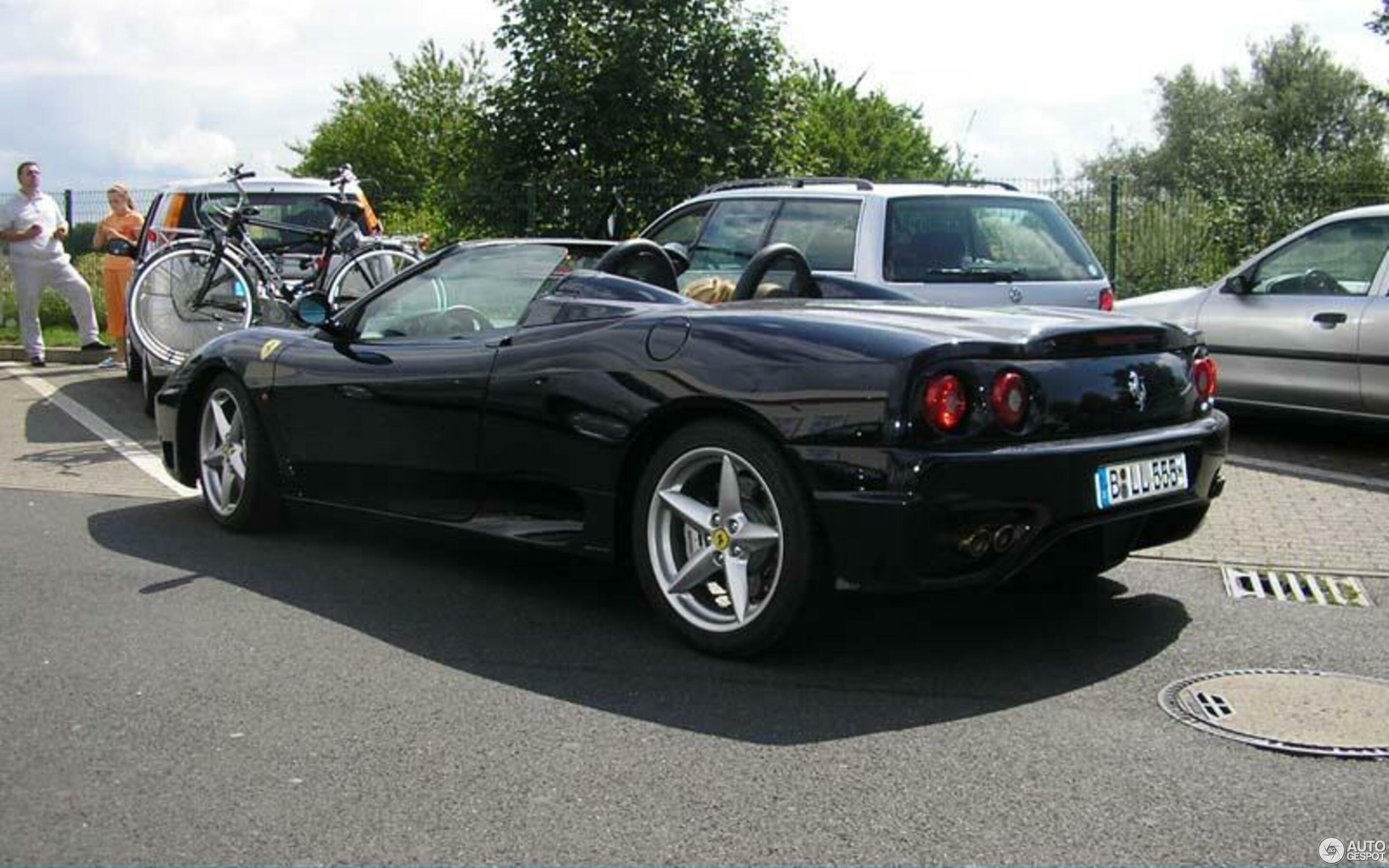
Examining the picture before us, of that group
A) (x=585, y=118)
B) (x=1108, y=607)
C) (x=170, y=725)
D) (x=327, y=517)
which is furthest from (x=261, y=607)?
(x=585, y=118)

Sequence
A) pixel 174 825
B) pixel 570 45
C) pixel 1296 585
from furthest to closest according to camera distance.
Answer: pixel 570 45 < pixel 1296 585 < pixel 174 825

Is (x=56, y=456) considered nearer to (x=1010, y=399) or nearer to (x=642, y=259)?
(x=642, y=259)

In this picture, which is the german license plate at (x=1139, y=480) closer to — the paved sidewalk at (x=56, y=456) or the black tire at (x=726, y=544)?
the black tire at (x=726, y=544)

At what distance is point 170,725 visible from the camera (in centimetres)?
425

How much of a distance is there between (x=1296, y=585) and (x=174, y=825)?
14.0ft

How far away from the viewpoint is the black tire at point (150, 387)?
11.4m

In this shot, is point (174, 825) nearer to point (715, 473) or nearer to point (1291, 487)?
point (715, 473)

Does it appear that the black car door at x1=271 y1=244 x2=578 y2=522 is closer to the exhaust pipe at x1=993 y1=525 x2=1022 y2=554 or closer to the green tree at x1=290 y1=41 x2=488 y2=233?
the exhaust pipe at x1=993 y1=525 x2=1022 y2=554

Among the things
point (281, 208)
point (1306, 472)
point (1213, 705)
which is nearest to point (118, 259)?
point (281, 208)

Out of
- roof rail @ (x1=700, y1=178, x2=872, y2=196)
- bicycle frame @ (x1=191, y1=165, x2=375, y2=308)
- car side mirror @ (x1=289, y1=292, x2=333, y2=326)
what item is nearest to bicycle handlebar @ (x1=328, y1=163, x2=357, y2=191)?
bicycle frame @ (x1=191, y1=165, x2=375, y2=308)

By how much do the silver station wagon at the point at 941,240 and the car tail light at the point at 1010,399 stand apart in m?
3.90

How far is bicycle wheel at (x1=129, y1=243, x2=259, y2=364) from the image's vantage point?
1112 cm

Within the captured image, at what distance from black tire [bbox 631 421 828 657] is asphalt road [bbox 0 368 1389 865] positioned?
15 centimetres

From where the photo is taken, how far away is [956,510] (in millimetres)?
4402
